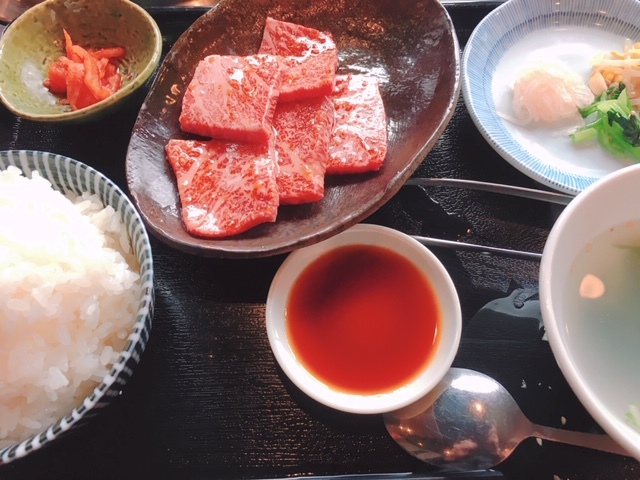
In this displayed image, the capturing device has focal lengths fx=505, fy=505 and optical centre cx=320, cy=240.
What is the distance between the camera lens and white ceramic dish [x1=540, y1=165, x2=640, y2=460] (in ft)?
3.94

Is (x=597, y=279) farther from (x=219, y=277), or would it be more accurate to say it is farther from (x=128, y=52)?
(x=128, y=52)

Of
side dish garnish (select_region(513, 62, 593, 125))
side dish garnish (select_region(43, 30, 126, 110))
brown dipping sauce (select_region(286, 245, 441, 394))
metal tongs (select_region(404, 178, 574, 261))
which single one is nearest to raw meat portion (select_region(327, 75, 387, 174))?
metal tongs (select_region(404, 178, 574, 261))

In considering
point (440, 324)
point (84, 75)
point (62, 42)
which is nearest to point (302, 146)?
point (440, 324)

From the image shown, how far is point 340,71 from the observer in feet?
→ 7.50

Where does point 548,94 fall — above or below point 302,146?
above

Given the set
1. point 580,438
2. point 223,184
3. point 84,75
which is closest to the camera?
point 580,438

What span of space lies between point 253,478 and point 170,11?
2.13 metres

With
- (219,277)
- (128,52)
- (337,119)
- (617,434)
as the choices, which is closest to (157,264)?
(219,277)

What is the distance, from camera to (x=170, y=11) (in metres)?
2.47

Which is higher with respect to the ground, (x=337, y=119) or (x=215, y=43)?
(x=215, y=43)

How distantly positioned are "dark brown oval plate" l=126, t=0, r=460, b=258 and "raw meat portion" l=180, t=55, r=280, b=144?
0.43 feet

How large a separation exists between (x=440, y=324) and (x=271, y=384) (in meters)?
0.60

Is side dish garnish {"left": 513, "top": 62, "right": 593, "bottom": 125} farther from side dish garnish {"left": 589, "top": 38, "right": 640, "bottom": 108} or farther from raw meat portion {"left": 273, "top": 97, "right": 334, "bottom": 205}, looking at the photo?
raw meat portion {"left": 273, "top": 97, "right": 334, "bottom": 205}

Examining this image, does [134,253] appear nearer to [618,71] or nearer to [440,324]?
[440,324]
